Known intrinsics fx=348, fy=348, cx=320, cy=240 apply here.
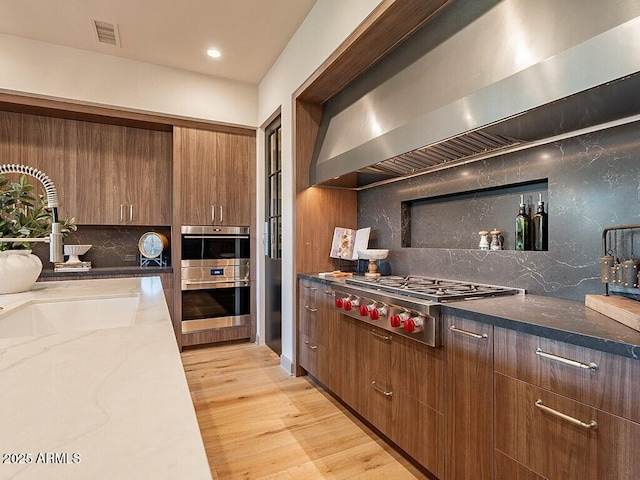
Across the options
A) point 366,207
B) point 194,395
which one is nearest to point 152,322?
point 194,395

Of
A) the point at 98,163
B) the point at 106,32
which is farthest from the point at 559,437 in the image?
the point at 98,163

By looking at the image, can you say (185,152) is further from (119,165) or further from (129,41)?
(129,41)

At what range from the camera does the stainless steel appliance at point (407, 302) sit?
157cm

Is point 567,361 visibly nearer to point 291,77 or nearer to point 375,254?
point 375,254

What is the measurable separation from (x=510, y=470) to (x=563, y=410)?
1.11 ft

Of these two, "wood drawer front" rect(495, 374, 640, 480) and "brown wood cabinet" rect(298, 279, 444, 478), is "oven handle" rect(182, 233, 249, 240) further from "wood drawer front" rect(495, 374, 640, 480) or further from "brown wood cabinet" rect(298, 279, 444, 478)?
"wood drawer front" rect(495, 374, 640, 480)

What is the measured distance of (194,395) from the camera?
264cm

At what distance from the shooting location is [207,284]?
3.81 metres

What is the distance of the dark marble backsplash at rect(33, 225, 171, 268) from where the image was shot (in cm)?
388

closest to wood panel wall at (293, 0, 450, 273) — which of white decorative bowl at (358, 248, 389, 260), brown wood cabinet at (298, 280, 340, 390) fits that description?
brown wood cabinet at (298, 280, 340, 390)

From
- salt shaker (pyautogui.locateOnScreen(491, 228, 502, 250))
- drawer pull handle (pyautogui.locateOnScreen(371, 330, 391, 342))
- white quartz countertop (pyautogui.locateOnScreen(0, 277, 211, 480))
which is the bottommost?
drawer pull handle (pyautogui.locateOnScreen(371, 330, 391, 342))

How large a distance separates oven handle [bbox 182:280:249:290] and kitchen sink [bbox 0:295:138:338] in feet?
6.84

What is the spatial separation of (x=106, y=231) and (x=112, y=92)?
1531 millimetres

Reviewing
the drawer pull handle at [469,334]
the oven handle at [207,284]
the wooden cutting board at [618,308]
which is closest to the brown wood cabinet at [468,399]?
the drawer pull handle at [469,334]
